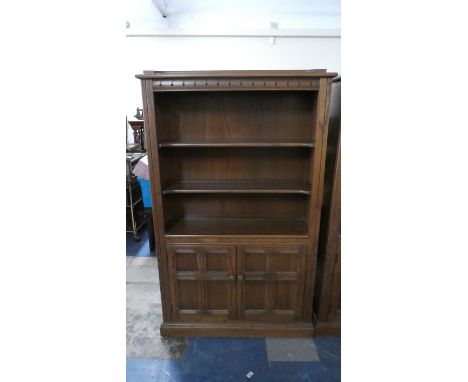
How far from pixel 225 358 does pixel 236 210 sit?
1.03 meters

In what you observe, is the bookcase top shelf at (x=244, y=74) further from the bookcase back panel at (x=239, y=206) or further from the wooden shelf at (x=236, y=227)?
the wooden shelf at (x=236, y=227)

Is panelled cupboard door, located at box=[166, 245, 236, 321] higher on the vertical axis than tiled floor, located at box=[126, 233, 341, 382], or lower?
higher

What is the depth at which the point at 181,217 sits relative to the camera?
6.85 feet

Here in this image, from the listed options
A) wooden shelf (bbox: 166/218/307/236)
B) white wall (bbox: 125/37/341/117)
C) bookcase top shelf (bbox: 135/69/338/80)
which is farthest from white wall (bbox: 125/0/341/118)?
wooden shelf (bbox: 166/218/307/236)

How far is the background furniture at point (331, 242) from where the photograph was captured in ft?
5.42

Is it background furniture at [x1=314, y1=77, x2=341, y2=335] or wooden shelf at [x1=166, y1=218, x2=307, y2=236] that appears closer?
background furniture at [x1=314, y1=77, x2=341, y2=335]

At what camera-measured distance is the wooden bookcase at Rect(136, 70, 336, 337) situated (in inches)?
70.1

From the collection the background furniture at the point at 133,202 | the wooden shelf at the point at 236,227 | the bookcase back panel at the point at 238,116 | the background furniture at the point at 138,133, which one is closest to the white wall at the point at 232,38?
the background furniture at the point at 138,133

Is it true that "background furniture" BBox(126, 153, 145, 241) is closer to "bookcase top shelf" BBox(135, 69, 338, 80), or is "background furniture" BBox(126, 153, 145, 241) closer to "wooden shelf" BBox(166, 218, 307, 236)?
"wooden shelf" BBox(166, 218, 307, 236)

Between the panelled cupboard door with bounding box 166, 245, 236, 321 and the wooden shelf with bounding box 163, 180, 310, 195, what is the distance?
39cm
